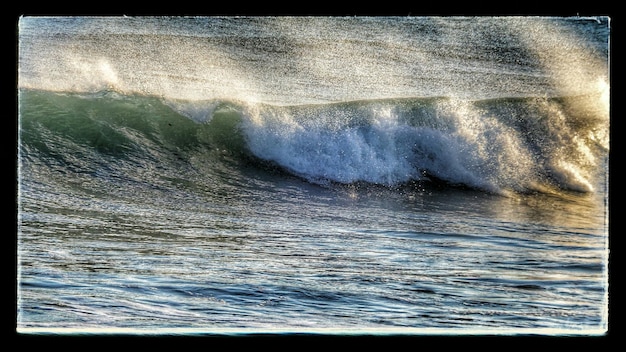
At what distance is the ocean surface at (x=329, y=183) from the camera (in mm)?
4383

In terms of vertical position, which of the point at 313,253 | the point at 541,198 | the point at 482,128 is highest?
the point at 482,128

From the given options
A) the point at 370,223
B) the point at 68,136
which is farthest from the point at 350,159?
the point at 68,136

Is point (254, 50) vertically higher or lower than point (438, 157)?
higher

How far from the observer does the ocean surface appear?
4.38 meters

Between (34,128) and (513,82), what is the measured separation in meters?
2.19

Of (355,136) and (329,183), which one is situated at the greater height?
(355,136)

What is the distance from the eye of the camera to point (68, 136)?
4512mm

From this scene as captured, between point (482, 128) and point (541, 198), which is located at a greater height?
point (482, 128)

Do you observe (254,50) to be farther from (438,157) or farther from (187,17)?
(438,157)

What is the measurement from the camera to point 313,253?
14.4ft

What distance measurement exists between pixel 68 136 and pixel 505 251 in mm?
2062

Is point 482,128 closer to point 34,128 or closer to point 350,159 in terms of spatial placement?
point 350,159

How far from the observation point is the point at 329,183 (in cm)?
452

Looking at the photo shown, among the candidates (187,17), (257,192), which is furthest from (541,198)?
(187,17)
